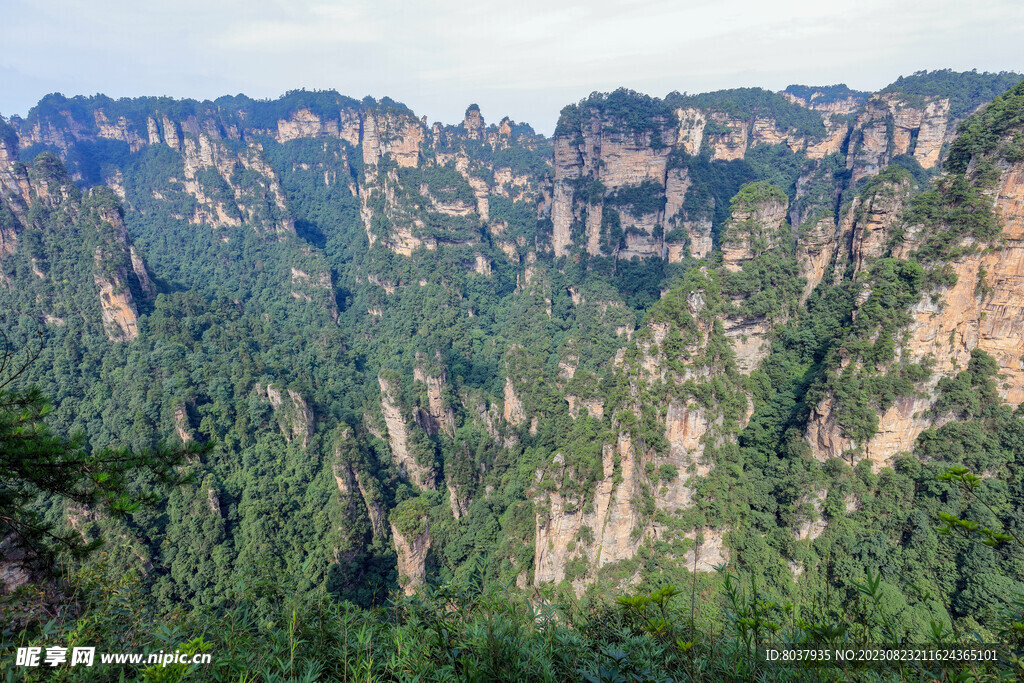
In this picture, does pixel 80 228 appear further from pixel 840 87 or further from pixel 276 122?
pixel 840 87

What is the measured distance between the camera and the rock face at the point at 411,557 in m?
22.7

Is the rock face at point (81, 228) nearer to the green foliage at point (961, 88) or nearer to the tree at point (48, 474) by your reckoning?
the tree at point (48, 474)

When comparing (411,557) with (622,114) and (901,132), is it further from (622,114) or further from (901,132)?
(901,132)

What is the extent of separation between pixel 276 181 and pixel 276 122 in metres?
38.8

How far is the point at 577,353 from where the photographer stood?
38906mm

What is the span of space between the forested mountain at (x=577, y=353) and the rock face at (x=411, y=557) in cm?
15

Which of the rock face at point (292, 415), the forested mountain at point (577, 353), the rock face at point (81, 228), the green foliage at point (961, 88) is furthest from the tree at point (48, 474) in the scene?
the green foliage at point (961, 88)

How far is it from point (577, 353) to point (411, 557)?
21.6 m

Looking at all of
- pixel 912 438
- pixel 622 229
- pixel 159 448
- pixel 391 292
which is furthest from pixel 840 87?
pixel 159 448

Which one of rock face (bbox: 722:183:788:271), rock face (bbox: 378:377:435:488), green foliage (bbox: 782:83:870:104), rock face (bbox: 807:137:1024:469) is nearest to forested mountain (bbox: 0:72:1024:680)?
rock face (bbox: 807:137:1024:469)

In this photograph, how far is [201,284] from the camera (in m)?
54.9

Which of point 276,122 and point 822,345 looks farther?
point 276,122

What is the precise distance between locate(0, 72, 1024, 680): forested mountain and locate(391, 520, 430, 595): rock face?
0.15 metres

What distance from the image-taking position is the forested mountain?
54.5 ft
